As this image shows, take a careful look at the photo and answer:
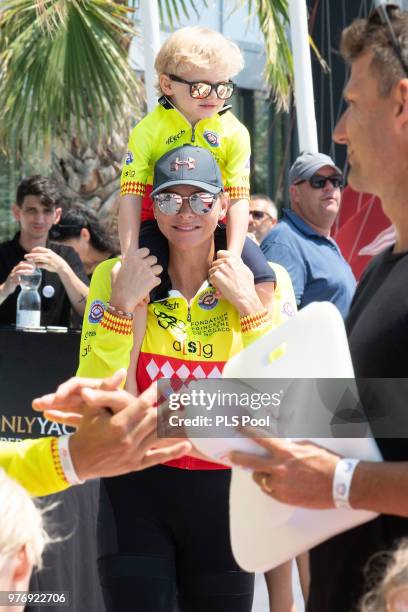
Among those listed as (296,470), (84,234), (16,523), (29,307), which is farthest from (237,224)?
(84,234)

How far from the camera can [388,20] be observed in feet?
6.41

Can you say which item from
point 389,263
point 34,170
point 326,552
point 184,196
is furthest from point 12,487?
point 34,170

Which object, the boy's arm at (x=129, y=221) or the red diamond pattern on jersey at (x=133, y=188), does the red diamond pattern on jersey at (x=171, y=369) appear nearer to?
the boy's arm at (x=129, y=221)

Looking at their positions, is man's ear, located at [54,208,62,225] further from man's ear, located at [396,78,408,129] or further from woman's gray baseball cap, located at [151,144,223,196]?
man's ear, located at [396,78,408,129]

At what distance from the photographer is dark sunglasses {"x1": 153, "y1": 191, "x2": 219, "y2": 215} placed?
122 inches

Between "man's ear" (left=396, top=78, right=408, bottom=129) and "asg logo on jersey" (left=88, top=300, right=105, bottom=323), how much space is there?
1422 mm

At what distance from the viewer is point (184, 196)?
3127 millimetres

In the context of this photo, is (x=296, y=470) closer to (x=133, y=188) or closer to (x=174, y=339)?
(x=174, y=339)

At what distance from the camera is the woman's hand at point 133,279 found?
299 cm

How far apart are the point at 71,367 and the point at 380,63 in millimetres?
4254

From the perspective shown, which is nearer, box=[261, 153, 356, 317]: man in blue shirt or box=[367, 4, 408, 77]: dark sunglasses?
box=[367, 4, 408, 77]: dark sunglasses

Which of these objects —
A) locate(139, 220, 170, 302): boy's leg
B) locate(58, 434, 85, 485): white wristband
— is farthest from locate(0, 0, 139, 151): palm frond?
locate(58, 434, 85, 485): white wristband

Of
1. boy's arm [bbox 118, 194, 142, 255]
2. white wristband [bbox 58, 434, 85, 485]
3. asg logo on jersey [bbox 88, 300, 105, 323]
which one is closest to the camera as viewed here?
white wristband [bbox 58, 434, 85, 485]

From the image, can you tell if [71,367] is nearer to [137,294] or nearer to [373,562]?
[137,294]
